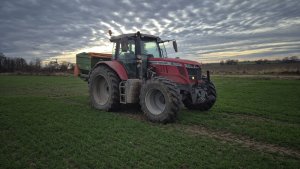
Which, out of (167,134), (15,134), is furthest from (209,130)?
(15,134)

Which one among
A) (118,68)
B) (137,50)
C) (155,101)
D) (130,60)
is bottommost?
(155,101)

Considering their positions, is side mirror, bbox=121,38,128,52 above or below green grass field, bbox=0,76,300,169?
above

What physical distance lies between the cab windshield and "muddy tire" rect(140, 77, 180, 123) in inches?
71.4

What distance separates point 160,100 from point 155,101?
170 millimetres

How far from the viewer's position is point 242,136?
631 cm

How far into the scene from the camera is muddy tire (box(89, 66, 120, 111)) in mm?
9086

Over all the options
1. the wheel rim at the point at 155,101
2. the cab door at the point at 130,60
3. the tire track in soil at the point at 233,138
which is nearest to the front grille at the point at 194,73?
the wheel rim at the point at 155,101

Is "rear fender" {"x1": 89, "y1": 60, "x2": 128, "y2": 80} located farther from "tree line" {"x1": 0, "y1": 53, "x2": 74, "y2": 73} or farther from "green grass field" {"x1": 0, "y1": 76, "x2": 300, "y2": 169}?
"tree line" {"x1": 0, "y1": 53, "x2": 74, "y2": 73}

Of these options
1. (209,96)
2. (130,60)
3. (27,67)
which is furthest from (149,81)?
(27,67)

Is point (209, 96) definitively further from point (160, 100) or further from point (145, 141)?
A: point (145, 141)

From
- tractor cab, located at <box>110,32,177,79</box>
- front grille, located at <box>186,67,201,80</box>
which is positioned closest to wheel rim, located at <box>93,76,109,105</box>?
tractor cab, located at <box>110,32,177,79</box>

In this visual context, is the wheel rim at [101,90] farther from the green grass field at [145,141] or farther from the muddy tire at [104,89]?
the green grass field at [145,141]

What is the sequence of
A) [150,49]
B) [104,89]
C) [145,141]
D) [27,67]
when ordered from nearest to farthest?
[145,141] → [150,49] → [104,89] → [27,67]

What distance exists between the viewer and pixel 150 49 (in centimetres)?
938
